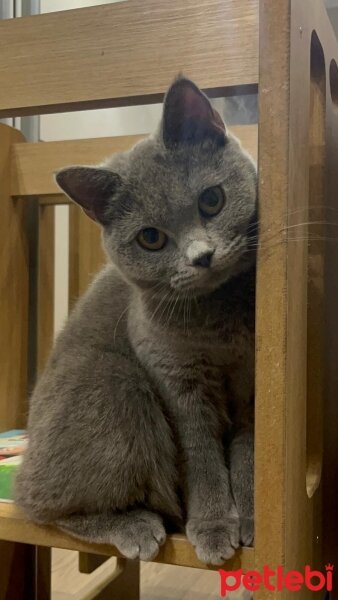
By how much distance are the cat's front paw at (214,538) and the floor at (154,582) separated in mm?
733

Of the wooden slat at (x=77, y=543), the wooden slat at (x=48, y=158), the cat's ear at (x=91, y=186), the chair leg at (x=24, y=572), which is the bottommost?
the chair leg at (x=24, y=572)

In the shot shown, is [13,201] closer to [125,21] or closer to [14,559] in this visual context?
[125,21]

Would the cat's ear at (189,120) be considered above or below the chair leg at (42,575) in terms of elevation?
above

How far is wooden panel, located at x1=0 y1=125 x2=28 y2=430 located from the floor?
1.47 ft

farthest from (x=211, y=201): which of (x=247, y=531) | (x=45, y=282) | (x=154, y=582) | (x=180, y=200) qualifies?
(x=154, y=582)

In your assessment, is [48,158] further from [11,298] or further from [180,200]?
[180,200]

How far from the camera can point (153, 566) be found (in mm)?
1677

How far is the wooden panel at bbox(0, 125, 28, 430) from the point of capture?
4.39 feet

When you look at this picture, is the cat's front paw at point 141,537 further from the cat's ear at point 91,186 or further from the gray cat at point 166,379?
the cat's ear at point 91,186

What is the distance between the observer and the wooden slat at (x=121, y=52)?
775 mm

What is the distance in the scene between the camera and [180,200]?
761 mm

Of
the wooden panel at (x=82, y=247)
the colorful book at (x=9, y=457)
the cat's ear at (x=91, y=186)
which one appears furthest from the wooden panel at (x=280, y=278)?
the wooden panel at (x=82, y=247)

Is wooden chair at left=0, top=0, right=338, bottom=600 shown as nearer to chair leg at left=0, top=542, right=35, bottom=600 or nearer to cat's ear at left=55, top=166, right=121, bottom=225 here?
cat's ear at left=55, top=166, right=121, bottom=225

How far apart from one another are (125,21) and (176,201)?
27cm
